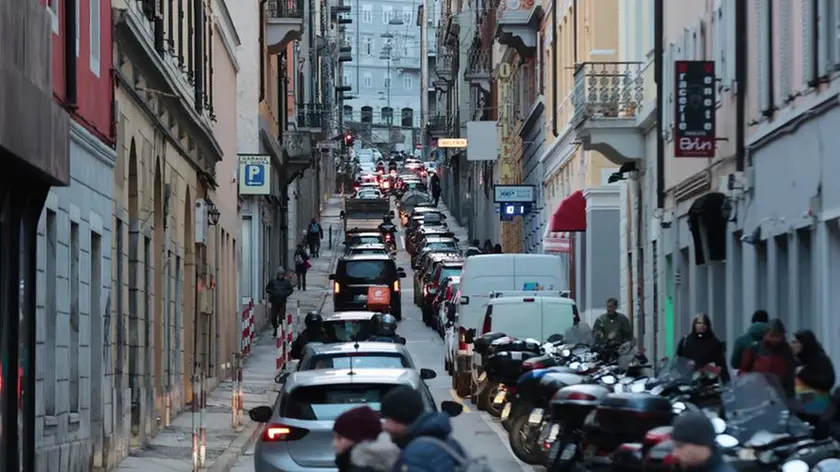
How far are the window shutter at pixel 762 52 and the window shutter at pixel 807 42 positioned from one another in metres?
2.50

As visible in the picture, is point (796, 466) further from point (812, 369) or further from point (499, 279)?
point (499, 279)

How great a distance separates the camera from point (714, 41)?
29.9 metres

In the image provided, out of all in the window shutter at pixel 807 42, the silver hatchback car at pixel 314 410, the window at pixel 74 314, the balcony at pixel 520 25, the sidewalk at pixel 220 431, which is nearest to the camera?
the silver hatchback car at pixel 314 410

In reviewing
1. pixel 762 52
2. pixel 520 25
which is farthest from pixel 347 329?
pixel 520 25

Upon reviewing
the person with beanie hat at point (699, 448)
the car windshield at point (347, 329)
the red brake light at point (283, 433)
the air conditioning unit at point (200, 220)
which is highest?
the air conditioning unit at point (200, 220)

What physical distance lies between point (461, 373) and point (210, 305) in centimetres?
670

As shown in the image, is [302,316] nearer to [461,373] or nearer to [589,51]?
[589,51]

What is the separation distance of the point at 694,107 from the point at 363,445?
20082 mm

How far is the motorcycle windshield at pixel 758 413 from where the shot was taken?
12898 mm

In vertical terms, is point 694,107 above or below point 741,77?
below

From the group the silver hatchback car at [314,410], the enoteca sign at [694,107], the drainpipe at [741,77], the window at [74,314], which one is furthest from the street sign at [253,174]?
the silver hatchback car at [314,410]

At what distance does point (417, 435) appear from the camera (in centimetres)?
933

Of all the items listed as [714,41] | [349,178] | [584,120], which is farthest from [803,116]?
[349,178]

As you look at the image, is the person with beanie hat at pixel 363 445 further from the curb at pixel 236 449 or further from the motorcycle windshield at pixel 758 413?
the curb at pixel 236 449
